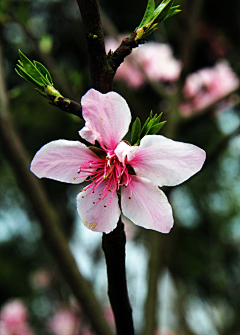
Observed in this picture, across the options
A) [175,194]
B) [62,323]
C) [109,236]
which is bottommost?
[62,323]

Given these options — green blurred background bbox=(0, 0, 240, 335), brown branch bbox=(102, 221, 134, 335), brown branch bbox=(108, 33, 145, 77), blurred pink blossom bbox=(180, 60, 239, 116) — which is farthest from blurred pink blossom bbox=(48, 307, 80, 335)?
brown branch bbox=(108, 33, 145, 77)

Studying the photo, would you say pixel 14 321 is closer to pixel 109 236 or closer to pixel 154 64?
pixel 154 64

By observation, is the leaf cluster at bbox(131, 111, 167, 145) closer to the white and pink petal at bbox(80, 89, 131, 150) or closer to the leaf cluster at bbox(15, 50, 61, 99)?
the white and pink petal at bbox(80, 89, 131, 150)

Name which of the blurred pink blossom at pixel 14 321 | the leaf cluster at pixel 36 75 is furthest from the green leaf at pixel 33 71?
the blurred pink blossom at pixel 14 321

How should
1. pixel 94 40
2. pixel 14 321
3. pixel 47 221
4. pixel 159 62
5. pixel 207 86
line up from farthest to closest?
pixel 14 321 < pixel 159 62 < pixel 207 86 < pixel 47 221 < pixel 94 40

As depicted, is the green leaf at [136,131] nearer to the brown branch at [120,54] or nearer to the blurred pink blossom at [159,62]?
the brown branch at [120,54]

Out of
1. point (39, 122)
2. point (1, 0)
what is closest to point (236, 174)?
point (39, 122)

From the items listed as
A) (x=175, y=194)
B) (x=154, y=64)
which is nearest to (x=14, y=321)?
(x=175, y=194)
